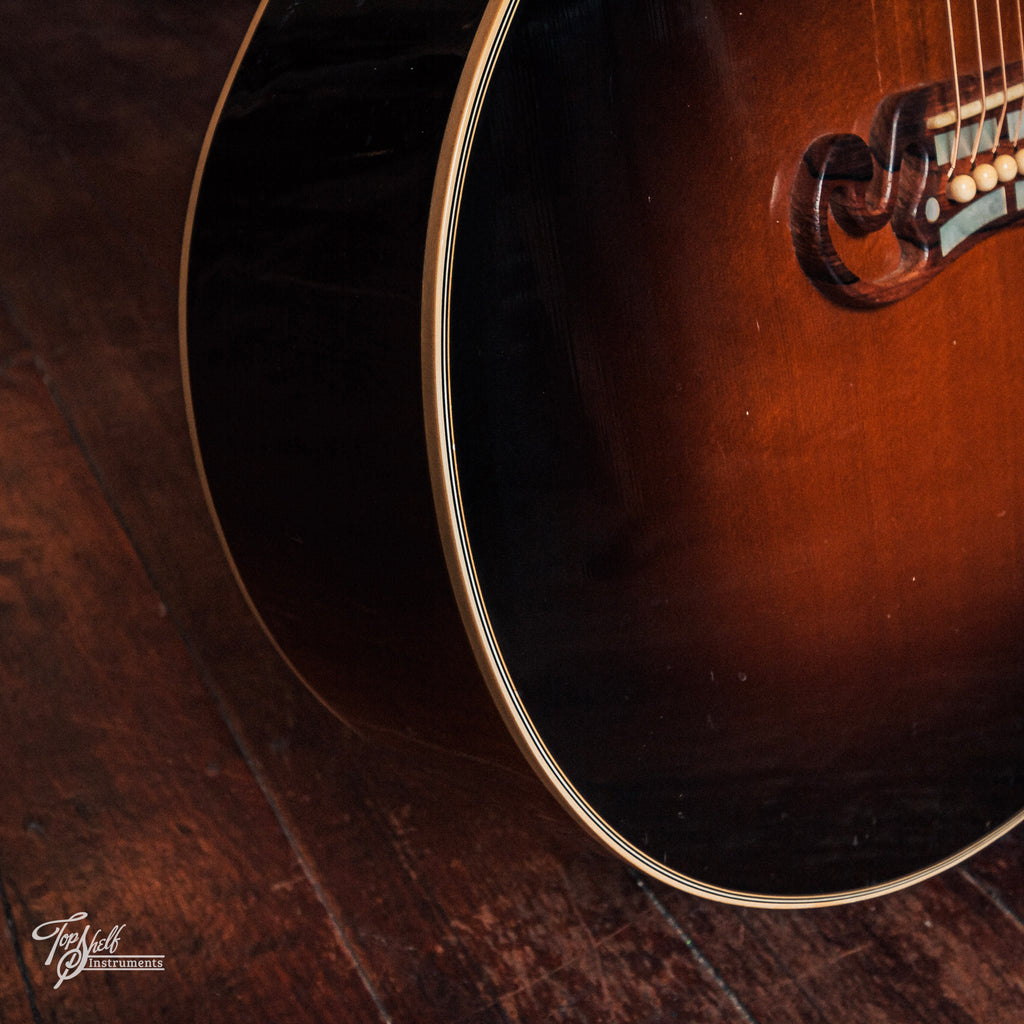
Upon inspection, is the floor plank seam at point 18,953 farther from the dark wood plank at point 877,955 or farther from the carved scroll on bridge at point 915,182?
the carved scroll on bridge at point 915,182

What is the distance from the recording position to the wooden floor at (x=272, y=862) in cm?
66

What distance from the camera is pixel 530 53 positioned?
46 cm

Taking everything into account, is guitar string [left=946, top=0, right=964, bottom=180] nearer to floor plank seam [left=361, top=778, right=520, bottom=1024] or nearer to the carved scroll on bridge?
the carved scroll on bridge

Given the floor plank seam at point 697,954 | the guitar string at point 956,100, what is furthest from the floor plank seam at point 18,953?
the guitar string at point 956,100

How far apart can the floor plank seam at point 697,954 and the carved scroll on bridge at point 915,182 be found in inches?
14.9

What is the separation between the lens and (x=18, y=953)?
69 cm

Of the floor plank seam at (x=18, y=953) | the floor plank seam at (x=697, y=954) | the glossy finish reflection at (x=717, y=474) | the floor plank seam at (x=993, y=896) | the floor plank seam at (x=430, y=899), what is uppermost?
the glossy finish reflection at (x=717, y=474)

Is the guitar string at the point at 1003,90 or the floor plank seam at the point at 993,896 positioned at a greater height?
the guitar string at the point at 1003,90

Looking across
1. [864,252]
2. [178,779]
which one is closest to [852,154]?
[864,252]

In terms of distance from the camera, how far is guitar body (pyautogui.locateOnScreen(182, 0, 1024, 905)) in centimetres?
48

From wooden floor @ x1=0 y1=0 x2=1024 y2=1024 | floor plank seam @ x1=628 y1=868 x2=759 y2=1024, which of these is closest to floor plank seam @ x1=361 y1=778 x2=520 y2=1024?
wooden floor @ x1=0 y1=0 x2=1024 y2=1024

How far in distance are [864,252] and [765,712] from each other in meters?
0.24

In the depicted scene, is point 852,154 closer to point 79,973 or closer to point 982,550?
point 982,550

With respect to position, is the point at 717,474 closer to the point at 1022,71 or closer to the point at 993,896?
the point at 1022,71
